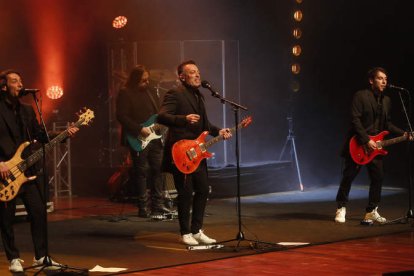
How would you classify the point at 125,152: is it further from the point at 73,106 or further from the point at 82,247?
the point at 82,247

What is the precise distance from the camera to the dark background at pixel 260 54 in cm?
1409

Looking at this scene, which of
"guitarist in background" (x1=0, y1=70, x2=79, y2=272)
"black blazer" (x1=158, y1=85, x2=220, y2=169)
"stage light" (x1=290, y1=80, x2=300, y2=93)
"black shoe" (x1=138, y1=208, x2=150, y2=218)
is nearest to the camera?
"guitarist in background" (x1=0, y1=70, x2=79, y2=272)

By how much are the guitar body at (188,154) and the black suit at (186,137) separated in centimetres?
7

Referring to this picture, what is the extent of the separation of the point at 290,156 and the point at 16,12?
17.7 ft

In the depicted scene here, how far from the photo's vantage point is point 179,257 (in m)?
7.39

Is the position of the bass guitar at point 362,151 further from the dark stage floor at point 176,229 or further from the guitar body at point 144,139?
the guitar body at point 144,139

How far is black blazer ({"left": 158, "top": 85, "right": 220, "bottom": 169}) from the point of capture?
7918mm

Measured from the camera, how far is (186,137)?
7.95 m

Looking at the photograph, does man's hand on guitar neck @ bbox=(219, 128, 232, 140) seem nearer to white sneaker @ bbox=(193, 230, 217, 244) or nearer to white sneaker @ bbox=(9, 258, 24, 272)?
white sneaker @ bbox=(193, 230, 217, 244)

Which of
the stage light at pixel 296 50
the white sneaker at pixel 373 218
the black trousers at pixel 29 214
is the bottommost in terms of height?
the white sneaker at pixel 373 218

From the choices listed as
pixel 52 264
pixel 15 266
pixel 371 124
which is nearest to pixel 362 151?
pixel 371 124

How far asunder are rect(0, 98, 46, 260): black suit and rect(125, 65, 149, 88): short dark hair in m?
3.26

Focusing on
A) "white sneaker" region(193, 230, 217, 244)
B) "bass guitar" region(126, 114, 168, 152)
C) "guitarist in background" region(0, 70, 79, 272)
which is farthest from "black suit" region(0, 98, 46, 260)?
"bass guitar" region(126, 114, 168, 152)

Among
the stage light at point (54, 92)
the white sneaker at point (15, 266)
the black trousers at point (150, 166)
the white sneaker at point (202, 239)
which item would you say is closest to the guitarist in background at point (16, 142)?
the white sneaker at point (15, 266)
